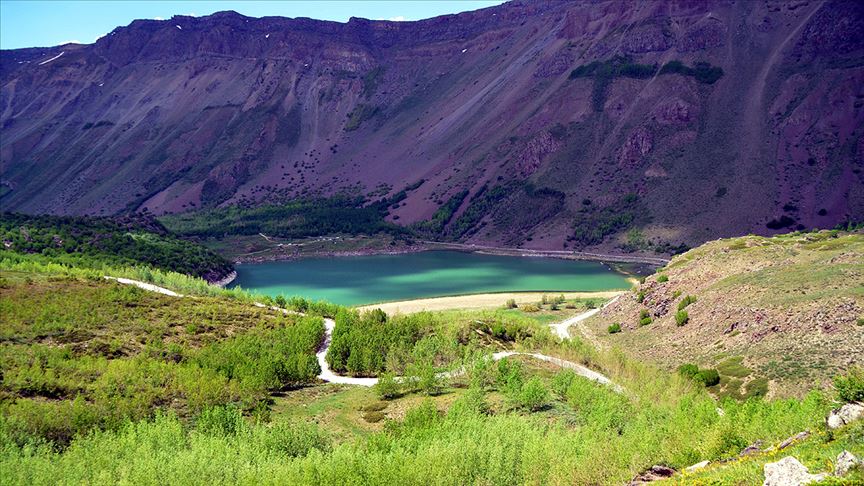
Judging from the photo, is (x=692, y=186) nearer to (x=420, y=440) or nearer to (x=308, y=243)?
(x=308, y=243)

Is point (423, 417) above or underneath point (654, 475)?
underneath

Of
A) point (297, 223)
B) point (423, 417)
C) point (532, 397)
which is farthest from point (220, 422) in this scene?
point (297, 223)

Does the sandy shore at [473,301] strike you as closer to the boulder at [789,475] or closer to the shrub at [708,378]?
the shrub at [708,378]

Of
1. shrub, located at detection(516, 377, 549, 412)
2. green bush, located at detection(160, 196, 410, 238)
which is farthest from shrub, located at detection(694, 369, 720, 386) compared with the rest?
green bush, located at detection(160, 196, 410, 238)

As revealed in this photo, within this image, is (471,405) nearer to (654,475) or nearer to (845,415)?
(654,475)

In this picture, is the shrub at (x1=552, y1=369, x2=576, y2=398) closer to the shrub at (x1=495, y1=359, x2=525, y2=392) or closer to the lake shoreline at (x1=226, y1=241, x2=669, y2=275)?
the shrub at (x1=495, y1=359, x2=525, y2=392)

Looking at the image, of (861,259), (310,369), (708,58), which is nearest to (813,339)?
(861,259)

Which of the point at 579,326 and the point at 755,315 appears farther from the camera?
the point at 579,326
